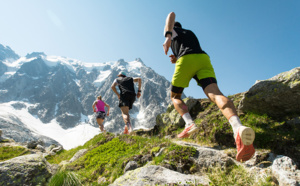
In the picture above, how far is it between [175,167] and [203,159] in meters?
0.60

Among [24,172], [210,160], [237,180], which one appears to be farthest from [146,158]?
[24,172]

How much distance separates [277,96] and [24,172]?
688cm

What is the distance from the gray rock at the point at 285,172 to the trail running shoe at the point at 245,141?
0.52 metres

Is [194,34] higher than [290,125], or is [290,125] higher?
[194,34]

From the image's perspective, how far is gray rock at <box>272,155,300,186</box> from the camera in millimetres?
2513

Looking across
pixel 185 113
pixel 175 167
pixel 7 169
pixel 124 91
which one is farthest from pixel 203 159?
pixel 124 91

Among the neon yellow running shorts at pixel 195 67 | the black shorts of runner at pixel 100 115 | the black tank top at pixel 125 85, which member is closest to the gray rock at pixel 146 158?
the neon yellow running shorts at pixel 195 67

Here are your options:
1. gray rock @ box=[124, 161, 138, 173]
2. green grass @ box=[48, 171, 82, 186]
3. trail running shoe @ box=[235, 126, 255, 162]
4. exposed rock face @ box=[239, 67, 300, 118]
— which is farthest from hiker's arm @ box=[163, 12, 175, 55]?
green grass @ box=[48, 171, 82, 186]

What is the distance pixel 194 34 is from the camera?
4.57 metres

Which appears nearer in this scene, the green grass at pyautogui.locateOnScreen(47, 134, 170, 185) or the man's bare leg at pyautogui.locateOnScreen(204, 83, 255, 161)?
the man's bare leg at pyautogui.locateOnScreen(204, 83, 255, 161)

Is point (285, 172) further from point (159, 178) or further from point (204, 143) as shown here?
point (204, 143)

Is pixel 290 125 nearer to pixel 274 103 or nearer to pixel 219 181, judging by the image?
pixel 274 103

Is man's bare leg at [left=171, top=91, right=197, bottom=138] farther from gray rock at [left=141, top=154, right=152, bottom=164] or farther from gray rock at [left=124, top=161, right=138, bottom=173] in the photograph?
gray rock at [left=124, top=161, right=138, bottom=173]

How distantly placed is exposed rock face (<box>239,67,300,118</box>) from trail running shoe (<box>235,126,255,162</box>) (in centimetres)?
275
